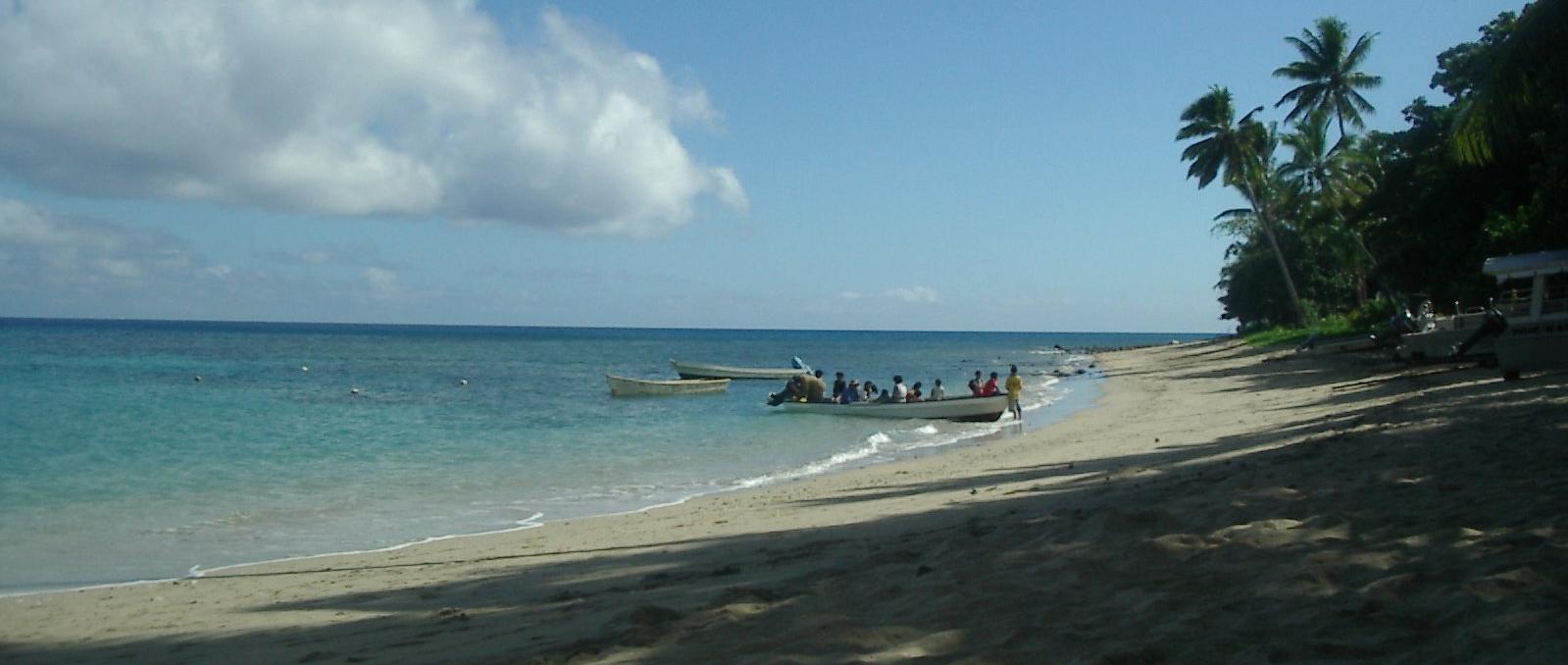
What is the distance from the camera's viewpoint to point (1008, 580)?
5.84 metres

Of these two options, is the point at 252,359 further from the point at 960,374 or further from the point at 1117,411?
the point at 1117,411

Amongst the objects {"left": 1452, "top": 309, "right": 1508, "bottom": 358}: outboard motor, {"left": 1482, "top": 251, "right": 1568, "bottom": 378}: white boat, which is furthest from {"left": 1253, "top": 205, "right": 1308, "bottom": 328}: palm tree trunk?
{"left": 1482, "top": 251, "right": 1568, "bottom": 378}: white boat

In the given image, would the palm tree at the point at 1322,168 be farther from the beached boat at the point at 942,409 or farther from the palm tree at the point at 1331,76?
the beached boat at the point at 942,409

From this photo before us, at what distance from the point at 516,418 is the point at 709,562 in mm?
24357

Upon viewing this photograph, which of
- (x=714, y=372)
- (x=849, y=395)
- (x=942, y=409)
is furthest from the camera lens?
(x=714, y=372)

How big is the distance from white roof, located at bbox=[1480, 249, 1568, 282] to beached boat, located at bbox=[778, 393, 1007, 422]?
11.9 metres

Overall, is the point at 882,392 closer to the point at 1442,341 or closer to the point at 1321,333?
the point at 1442,341

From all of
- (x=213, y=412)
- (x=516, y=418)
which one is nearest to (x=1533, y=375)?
(x=516, y=418)

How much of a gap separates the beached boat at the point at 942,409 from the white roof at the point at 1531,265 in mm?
11946

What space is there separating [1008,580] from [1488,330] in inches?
732

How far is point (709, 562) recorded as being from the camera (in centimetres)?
826

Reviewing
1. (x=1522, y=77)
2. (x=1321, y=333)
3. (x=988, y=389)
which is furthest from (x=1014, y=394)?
(x=1321, y=333)

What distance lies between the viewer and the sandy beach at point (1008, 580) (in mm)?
4527

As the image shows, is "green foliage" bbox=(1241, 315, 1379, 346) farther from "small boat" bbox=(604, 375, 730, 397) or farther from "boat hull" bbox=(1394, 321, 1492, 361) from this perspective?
"small boat" bbox=(604, 375, 730, 397)
